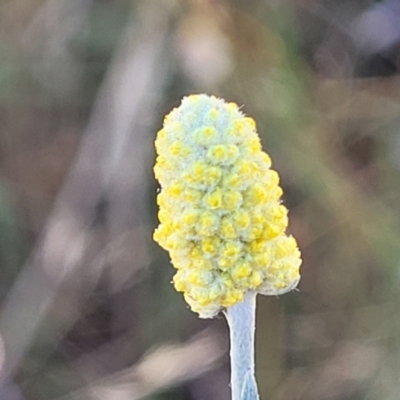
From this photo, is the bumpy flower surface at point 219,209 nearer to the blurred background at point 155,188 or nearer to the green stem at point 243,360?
the green stem at point 243,360

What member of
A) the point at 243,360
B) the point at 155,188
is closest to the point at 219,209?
the point at 243,360

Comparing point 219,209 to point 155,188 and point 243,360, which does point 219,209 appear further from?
point 155,188

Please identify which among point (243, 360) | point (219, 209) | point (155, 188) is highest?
point (155, 188)

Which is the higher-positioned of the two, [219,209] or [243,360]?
[219,209]

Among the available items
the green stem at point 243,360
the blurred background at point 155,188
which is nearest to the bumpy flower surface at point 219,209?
the green stem at point 243,360

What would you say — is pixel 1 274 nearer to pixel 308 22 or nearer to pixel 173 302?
A: pixel 173 302

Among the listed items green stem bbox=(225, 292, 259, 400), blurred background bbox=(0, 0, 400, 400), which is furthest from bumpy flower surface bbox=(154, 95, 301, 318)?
blurred background bbox=(0, 0, 400, 400)

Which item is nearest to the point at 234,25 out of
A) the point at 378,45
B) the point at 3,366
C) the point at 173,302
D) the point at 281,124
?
the point at 281,124
